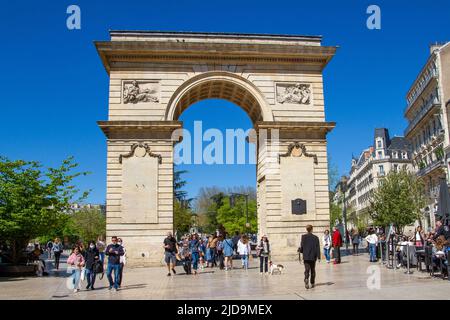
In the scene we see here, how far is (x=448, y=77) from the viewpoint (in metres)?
51.4

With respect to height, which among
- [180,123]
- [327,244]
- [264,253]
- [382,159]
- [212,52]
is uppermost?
[382,159]

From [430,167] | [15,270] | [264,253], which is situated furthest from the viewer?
[430,167]

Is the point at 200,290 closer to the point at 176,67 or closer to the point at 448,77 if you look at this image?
the point at 176,67

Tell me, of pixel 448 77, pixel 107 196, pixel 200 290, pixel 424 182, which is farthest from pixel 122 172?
pixel 424 182

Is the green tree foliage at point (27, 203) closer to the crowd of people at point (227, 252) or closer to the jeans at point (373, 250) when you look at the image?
the crowd of people at point (227, 252)

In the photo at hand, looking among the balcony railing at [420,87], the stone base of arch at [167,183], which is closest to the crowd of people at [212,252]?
the stone base of arch at [167,183]

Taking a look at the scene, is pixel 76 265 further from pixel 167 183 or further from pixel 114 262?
A: pixel 167 183

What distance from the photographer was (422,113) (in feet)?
192

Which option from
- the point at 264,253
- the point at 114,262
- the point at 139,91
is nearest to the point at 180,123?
the point at 139,91

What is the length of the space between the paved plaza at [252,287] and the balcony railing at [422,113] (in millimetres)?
38058

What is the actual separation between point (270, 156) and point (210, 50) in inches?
275

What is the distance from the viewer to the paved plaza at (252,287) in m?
13.2

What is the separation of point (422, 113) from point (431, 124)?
2481 mm

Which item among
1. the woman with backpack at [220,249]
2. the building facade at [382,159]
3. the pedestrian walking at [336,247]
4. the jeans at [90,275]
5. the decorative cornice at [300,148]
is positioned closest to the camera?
the jeans at [90,275]
